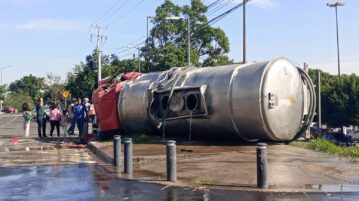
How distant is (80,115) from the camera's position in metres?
23.4

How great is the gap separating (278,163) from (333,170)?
162 cm

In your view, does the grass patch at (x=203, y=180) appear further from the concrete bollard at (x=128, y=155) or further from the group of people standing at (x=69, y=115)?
the group of people standing at (x=69, y=115)

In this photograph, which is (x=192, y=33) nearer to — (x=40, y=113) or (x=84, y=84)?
(x=84, y=84)

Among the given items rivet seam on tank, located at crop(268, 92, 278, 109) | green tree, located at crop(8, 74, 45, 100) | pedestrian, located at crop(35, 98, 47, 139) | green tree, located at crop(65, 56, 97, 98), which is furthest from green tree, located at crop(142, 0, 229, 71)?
green tree, located at crop(8, 74, 45, 100)

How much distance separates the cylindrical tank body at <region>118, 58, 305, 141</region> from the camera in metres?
17.1

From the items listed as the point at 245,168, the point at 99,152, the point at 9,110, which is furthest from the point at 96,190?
the point at 9,110

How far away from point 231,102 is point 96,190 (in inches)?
315

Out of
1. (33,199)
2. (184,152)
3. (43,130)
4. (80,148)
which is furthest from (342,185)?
(43,130)

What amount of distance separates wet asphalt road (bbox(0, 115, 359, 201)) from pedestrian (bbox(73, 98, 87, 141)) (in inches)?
269

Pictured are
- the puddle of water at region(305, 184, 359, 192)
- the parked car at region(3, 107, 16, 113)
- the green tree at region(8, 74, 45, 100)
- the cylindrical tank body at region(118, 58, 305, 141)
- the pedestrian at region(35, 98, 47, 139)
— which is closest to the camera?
the puddle of water at region(305, 184, 359, 192)

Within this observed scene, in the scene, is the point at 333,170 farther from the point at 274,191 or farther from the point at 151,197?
the point at 151,197

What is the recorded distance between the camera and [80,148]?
21.4 metres

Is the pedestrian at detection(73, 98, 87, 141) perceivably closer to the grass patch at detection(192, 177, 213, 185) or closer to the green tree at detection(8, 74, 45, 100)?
the grass patch at detection(192, 177, 213, 185)

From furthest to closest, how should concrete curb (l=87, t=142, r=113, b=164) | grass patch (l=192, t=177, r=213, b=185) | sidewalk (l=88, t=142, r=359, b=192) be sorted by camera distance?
concrete curb (l=87, t=142, r=113, b=164) → grass patch (l=192, t=177, r=213, b=185) → sidewalk (l=88, t=142, r=359, b=192)
